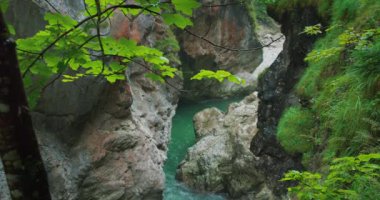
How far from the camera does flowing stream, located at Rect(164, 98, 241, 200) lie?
52.1 ft

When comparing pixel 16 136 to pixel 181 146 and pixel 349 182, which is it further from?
pixel 181 146

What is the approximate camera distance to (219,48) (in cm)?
2936

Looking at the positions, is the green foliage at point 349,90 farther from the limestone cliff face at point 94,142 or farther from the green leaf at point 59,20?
the limestone cliff face at point 94,142

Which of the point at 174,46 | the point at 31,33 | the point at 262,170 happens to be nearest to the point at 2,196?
the point at 31,33

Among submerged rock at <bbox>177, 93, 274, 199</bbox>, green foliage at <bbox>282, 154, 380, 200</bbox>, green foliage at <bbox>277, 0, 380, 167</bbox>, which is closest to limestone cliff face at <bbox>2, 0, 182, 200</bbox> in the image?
submerged rock at <bbox>177, 93, 274, 199</bbox>

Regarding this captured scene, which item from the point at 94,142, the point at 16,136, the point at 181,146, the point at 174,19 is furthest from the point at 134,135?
the point at 181,146

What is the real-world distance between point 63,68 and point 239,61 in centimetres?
3182

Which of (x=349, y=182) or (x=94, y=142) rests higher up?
(x=349, y=182)

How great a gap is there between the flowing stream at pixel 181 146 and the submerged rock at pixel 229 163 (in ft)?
1.41

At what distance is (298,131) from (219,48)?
871 inches

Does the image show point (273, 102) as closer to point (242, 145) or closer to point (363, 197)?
point (242, 145)

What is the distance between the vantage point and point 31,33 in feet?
28.5

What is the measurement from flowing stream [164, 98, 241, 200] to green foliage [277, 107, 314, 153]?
8315 mm

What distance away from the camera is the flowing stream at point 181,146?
15.9 meters
